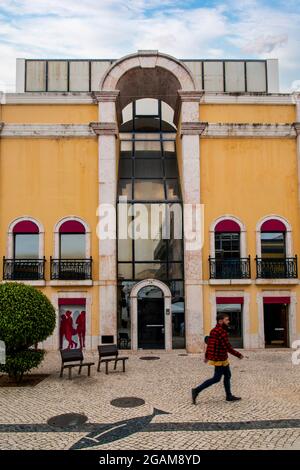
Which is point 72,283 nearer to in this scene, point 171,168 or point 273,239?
point 171,168

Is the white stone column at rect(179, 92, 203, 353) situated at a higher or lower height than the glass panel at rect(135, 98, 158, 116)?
lower

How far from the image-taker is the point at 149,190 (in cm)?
2109

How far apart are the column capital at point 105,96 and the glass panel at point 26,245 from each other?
23.1 feet

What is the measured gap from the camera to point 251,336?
62.1 ft

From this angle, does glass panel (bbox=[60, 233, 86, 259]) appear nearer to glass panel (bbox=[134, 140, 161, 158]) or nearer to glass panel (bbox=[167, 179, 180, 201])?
glass panel (bbox=[167, 179, 180, 201])

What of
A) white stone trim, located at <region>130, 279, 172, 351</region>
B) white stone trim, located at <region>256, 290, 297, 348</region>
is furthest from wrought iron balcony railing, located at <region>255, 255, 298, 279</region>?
white stone trim, located at <region>130, 279, 172, 351</region>

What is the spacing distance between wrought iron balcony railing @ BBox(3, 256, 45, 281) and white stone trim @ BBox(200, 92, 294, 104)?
10942 mm

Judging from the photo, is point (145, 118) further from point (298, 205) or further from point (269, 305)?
point (269, 305)

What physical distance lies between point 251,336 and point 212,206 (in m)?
6.17

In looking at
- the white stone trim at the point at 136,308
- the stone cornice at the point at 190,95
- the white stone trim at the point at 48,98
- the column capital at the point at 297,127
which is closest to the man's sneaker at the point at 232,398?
the white stone trim at the point at 136,308

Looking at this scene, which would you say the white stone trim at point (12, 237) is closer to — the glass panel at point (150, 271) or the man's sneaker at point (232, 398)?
the glass panel at point (150, 271)

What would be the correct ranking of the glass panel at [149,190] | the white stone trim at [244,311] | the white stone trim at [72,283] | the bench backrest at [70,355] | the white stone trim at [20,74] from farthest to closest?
the white stone trim at [20,74] → the glass panel at [149,190] → the white stone trim at [244,311] → the white stone trim at [72,283] → the bench backrest at [70,355]

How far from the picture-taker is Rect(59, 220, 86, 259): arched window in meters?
19.5

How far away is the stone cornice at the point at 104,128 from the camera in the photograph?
19.7 m
